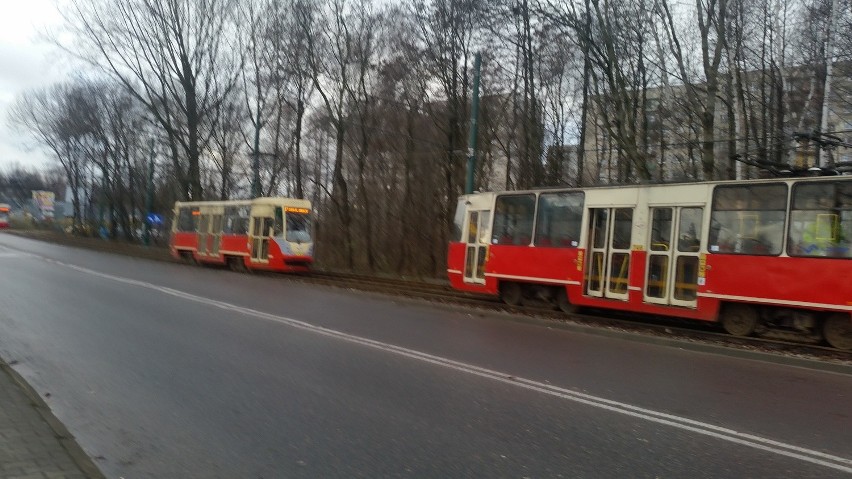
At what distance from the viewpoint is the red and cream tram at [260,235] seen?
26.8 meters

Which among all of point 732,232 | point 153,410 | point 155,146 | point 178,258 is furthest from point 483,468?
point 155,146

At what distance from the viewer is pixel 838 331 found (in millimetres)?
11656

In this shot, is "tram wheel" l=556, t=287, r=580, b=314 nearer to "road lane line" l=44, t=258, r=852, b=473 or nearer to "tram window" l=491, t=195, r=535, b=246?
"tram window" l=491, t=195, r=535, b=246

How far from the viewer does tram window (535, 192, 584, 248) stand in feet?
51.1

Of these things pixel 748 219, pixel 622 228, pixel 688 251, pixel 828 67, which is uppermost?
pixel 828 67

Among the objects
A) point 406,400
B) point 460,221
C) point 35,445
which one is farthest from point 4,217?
point 35,445

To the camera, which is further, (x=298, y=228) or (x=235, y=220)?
(x=235, y=220)

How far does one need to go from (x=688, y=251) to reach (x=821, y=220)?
245 centimetres

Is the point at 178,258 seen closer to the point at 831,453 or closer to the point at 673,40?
the point at 673,40

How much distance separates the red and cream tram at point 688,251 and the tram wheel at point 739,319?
19 mm

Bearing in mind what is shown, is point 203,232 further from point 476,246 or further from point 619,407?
point 619,407

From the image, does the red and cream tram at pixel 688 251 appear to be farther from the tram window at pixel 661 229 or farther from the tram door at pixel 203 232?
the tram door at pixel 203 232

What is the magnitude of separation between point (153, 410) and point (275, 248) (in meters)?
20.3

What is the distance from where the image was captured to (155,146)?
176 ft
